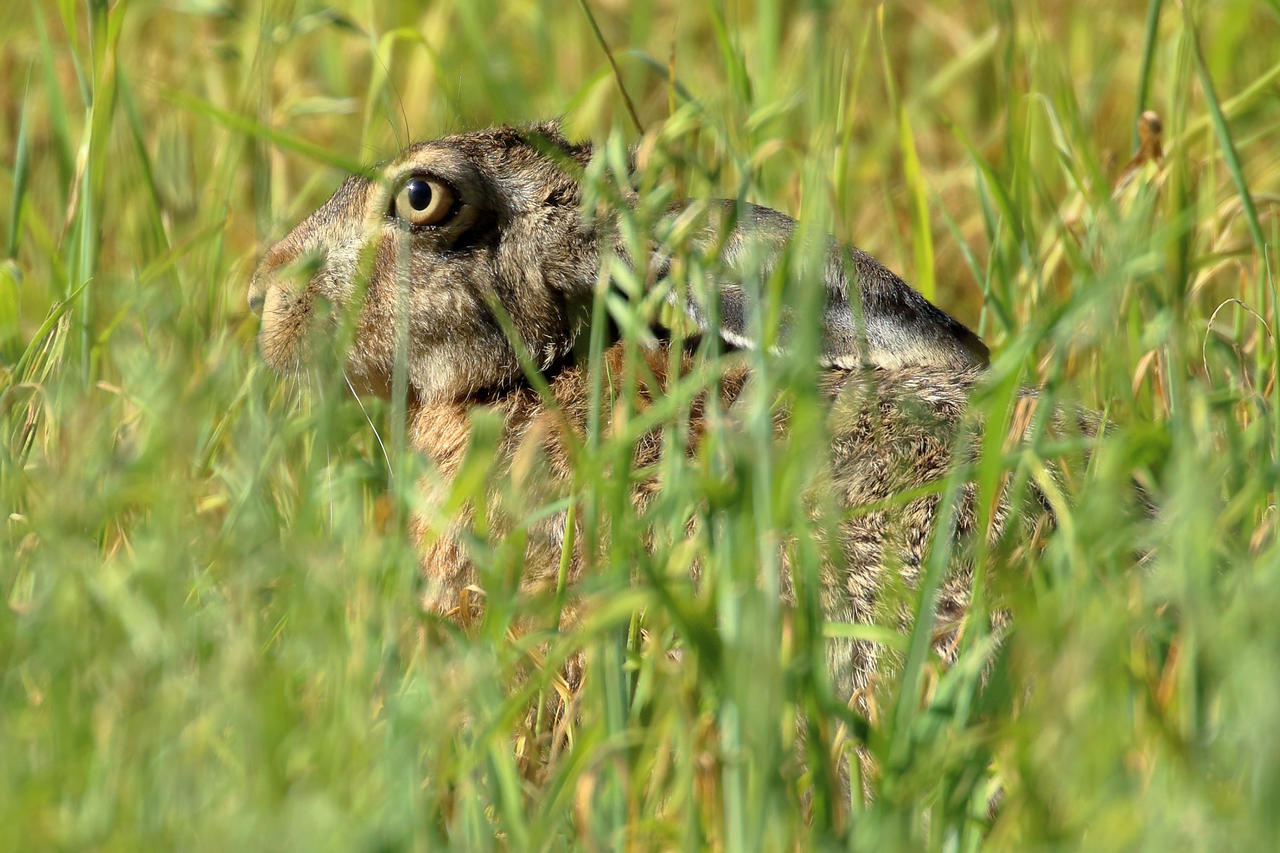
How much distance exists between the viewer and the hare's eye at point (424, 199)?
3705 mm

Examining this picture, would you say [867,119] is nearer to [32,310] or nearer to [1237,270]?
[1237,270]

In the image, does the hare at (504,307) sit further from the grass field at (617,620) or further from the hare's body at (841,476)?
the grass field at (617,620)

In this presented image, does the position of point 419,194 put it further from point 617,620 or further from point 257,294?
point 617,620

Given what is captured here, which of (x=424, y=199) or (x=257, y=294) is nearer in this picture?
(x=424, y=199)

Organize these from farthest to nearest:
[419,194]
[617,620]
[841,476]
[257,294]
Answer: [257,294], [419,194], [841,476], [617,620]

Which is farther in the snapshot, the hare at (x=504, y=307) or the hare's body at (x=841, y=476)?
the hare at (x=504, y=307)

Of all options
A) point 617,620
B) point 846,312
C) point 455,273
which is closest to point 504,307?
point 455,273

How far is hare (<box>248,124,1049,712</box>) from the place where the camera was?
328 centimetres

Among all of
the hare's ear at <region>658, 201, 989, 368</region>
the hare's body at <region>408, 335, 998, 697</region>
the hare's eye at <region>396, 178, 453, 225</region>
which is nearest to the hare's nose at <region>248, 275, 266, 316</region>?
the hare's eye at <region>396, 178, 453, 225</region>

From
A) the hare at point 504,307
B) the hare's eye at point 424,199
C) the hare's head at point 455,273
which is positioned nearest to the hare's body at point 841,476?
the hare at point 504,307

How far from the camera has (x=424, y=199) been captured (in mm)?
3715

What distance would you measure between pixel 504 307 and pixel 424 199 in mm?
309

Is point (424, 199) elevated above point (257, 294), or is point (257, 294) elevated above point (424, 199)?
point (424, 199)

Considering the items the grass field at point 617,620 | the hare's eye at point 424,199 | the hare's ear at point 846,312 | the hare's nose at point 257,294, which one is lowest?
the grass field at point 617,620
